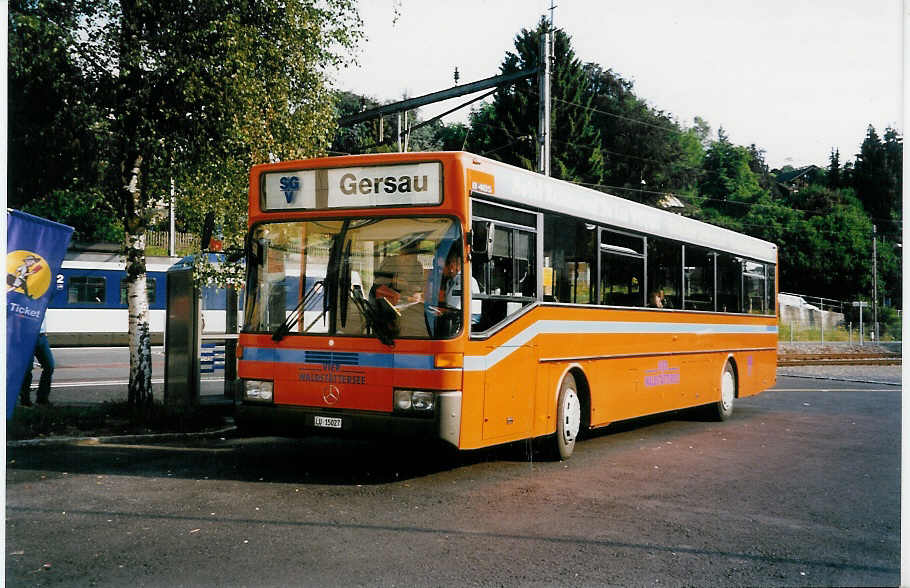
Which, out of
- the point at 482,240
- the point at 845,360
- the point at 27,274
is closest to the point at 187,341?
the point at 27,274

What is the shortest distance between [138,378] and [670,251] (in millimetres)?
7193

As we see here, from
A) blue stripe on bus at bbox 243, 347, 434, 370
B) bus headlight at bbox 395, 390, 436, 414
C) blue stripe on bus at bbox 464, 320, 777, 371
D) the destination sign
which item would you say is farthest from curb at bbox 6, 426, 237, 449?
blue stripe on bus at bbox 464, 320, 777, 371

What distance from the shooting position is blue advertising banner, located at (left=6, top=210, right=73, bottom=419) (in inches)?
323

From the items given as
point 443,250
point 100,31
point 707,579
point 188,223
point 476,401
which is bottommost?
point 707,579

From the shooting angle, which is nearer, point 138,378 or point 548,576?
point 548,576

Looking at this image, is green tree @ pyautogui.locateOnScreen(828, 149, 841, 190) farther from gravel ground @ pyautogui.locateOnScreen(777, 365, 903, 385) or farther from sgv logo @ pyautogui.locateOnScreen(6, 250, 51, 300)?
gravel ground @ pyautogui.locateOnScreen(777, 365, 903, 385)

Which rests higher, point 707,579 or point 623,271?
point 623,271

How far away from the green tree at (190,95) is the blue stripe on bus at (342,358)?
370 centimetres

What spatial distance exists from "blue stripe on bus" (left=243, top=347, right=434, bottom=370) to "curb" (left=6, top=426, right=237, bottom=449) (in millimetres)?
2629

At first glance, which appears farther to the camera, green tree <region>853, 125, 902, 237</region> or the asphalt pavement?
green tree <region>853, 125, 902, 237</region>

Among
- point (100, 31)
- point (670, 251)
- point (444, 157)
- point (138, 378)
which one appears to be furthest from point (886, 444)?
point (100, 31)

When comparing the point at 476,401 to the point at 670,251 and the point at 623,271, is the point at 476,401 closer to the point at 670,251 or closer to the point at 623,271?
the point at 623,271

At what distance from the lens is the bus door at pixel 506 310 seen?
8.41 metres

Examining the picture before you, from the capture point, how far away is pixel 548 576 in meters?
5.51
